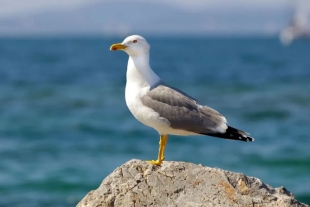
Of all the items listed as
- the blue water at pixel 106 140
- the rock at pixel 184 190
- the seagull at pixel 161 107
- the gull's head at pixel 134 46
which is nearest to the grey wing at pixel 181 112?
the seagull at pixel 161 107

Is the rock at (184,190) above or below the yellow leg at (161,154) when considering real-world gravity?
below

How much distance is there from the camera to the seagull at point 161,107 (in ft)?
18.1

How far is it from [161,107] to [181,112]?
0.17 metres

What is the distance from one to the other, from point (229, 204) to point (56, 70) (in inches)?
1358

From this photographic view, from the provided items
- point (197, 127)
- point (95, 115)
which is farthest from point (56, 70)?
point (197, 127)

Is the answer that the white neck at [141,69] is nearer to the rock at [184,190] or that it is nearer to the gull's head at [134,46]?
the gull's head at [134,46]

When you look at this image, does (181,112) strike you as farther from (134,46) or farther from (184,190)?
(184,190)

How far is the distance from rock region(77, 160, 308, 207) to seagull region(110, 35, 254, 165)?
1.39ft

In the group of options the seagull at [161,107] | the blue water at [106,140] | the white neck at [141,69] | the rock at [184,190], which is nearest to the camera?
the rock at [184,190]

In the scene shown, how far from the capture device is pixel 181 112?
559 cm

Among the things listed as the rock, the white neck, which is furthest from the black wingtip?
the white neck

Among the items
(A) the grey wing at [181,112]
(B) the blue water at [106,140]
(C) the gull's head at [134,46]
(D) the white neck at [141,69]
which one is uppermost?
(B) the blue water at [106,140]

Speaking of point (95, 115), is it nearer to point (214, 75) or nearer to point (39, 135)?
point (39, 135)

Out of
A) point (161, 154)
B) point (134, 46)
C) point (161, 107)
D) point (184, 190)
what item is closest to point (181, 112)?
point (161, 107)
